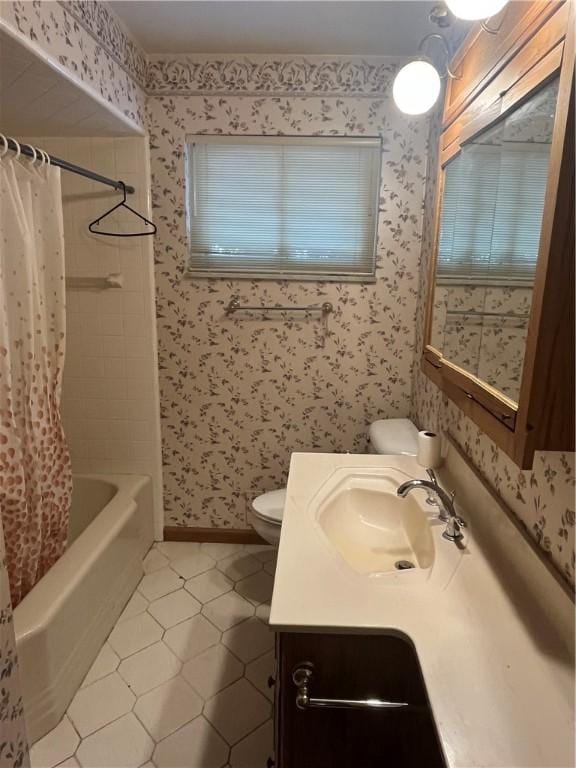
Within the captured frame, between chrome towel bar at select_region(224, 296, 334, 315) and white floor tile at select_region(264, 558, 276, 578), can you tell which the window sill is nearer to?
chrome towel bar at select_region(224, 296, 334, 315)

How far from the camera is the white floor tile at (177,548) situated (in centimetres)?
248

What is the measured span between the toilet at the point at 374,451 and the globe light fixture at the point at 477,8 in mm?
1397

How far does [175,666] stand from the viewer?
1766 mm

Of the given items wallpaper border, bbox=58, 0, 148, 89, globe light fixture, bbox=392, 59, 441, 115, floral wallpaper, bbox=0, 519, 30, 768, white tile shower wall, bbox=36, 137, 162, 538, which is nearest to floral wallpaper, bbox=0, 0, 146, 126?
wallpaper border, bbox=58, 0, 148, 89

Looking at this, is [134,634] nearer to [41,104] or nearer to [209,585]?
[209,585]

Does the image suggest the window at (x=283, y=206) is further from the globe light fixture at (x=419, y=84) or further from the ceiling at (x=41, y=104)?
the globe light fixture at (x=419, y=84)

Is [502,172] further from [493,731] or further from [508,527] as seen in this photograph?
[493,731]

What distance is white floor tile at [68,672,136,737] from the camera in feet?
5.06

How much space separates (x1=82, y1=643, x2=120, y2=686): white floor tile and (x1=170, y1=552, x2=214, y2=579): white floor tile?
0.51 meters

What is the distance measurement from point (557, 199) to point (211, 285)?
1792 millimetres

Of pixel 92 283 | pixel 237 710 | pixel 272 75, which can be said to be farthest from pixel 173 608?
pixel 272 75

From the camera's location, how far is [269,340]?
2.35 m

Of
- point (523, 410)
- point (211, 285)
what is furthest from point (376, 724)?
point (211, 285)

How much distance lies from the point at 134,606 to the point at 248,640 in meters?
0.57
